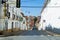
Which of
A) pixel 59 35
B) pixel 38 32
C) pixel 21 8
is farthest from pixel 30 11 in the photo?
pixel 59 35

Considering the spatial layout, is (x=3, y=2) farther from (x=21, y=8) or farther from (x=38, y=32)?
(x=38, y=32)

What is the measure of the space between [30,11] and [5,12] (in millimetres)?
1421

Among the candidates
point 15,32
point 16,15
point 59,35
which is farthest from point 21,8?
point 59,35

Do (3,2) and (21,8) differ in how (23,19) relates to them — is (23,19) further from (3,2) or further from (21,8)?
(3,2)

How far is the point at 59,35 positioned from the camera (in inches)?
488

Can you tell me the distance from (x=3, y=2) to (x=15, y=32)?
1838mm

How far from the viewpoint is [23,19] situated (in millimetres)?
12625

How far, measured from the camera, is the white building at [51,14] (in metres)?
12.4

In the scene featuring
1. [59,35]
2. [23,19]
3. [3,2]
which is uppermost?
[3,2]

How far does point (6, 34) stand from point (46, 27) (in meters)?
2.30

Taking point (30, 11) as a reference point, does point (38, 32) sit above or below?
below

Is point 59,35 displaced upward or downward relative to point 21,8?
downward

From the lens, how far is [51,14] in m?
12.6

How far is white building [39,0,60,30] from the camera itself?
12.4 metres
